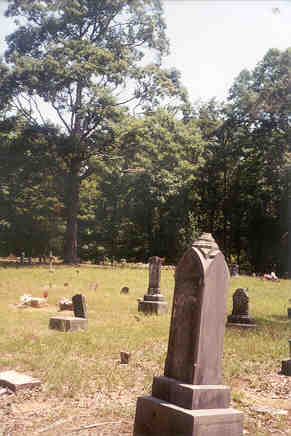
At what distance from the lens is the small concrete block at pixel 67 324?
1144 centimetres

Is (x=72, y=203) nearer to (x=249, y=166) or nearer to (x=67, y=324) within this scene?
(x=249, y=166)

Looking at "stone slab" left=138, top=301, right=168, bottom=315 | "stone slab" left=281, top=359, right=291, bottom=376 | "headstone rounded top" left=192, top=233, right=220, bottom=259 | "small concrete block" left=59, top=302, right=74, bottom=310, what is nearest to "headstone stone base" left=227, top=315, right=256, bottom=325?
"stone slab" left=138, top=301, right=168, bottom=315

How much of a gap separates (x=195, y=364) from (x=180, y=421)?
54 cm

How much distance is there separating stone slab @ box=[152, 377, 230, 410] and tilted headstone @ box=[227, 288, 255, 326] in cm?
779

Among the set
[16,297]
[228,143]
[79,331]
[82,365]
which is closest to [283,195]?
[228,143]

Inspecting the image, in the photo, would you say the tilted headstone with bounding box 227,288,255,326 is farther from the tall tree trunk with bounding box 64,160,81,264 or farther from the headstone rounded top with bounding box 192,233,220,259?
the tall tree trunk with bounding box 64,160,81,264

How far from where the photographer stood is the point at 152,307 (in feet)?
48.7

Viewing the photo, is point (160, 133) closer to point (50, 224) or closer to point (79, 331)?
point (50, 224)

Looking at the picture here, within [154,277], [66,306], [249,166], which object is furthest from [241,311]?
[249,166]

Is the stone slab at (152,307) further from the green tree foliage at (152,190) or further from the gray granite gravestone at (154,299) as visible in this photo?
the green tree foliage at (152,190)

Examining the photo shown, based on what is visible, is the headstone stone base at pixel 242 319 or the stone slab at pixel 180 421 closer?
the stone slab at pixel 180 421

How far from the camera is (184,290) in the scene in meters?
5.46

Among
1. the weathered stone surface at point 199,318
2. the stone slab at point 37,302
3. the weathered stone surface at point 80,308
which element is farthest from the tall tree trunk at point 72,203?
the weathered stone surface at point 199,318

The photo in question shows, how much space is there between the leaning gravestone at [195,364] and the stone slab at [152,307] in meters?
9.33
